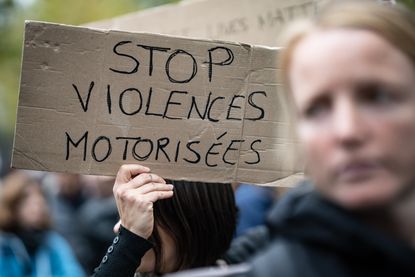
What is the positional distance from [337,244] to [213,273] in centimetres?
45

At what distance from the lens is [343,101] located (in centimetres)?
140

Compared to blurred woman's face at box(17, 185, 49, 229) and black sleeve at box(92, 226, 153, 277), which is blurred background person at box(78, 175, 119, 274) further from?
black sleeve at box(92, 226, 153, 277)

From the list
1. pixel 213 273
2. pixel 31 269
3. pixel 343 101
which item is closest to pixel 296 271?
pixel 343 101

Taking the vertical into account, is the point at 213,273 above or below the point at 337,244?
below

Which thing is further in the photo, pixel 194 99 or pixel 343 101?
pixel 194 99

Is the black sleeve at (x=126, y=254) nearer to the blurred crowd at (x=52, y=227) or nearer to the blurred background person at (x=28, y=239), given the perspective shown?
the blurred crowd at (x=52, y=227)

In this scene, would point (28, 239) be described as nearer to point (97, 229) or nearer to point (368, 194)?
point (97, 229)

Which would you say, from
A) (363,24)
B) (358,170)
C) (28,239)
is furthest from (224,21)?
(28,239)

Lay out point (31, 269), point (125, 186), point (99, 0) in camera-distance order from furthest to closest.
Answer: point (99, 0), point (31, 269), point (125, 186)

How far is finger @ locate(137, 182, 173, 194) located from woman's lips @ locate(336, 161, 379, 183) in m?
1.27

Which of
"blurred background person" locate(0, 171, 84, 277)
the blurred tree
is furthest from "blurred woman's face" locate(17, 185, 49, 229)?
the blurred tree

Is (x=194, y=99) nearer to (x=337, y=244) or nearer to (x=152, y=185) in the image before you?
(x=152, y=185)

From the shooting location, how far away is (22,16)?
20.5 metres

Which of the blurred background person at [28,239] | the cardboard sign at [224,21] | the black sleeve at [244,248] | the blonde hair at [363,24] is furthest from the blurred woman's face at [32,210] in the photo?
the blonde hair at [363,24]
